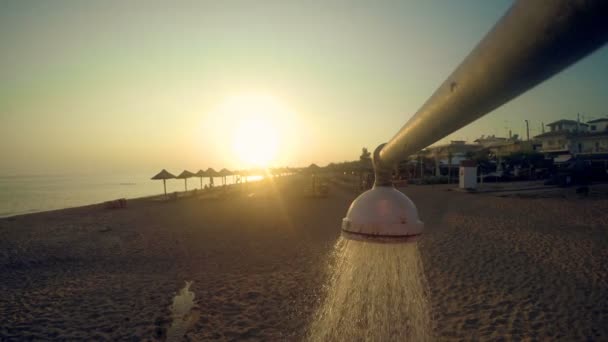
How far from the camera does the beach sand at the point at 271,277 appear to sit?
6934 mm

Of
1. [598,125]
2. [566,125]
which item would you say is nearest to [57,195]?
[566,125]

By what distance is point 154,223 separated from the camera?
19516mm

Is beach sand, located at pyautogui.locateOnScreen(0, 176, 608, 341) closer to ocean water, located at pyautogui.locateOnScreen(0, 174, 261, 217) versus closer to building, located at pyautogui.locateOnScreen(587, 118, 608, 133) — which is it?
ocean water, located at pyautogui.locateOnScreen(0, 174, 261, 217)

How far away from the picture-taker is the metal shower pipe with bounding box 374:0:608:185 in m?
0.39

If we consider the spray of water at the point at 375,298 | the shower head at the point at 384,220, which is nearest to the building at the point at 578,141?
the spray of water at the point at 375,298

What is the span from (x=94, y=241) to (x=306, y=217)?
9926 millimetres

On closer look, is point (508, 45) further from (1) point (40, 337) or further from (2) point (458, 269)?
(2) point (458, 269)

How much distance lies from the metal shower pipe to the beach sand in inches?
264

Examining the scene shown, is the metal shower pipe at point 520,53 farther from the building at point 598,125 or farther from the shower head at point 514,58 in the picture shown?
the building at point 598,125

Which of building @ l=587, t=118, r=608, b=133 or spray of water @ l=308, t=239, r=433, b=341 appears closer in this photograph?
spray of water @ l=308, t=239, r=433, b=341

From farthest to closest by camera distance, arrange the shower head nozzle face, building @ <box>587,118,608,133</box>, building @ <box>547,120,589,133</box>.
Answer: building @ <box>547,120,589,133</box> < building @ <box>587,118,608,133</box> < the shower head nozzle face

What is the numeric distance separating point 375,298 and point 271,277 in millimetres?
8128

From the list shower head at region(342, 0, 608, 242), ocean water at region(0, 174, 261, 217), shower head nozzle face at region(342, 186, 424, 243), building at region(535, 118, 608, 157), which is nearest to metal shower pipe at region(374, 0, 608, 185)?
shower head at region(342, 0, 608, 242)

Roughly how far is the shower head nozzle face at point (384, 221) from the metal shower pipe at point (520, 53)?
1.57 ft
